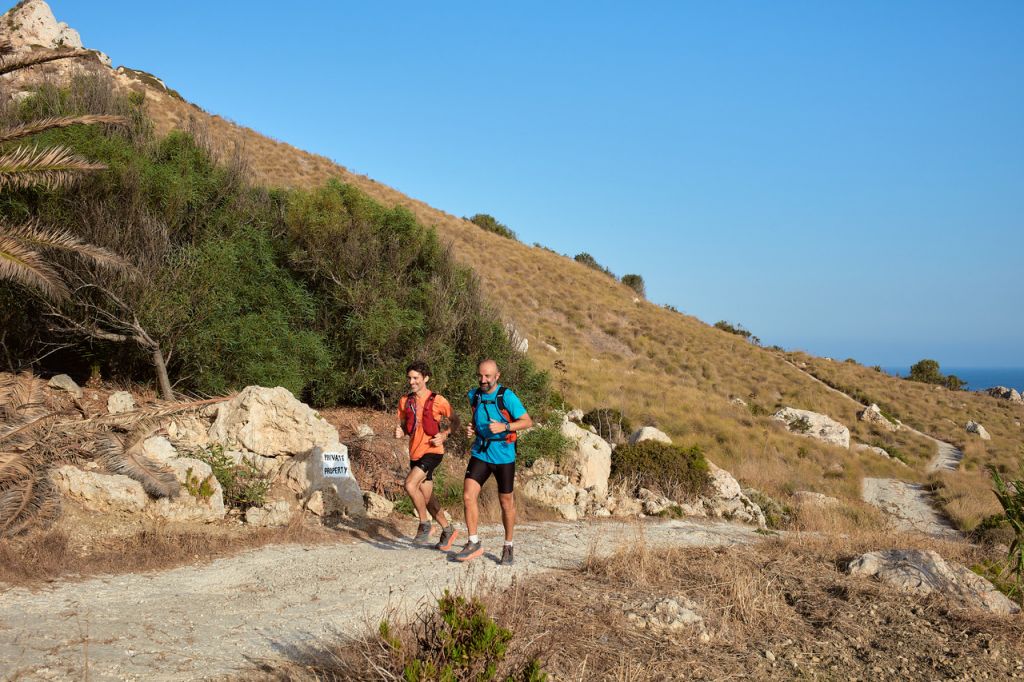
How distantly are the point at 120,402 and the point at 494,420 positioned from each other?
241 inches

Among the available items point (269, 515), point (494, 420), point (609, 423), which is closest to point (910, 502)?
point (609, 423)

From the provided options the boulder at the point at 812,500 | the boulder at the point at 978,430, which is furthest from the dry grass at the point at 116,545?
the boulder at the point at 978,430

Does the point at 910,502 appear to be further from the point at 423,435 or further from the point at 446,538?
the point at 423,435

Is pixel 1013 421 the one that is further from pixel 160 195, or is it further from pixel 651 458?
pixel 160 195

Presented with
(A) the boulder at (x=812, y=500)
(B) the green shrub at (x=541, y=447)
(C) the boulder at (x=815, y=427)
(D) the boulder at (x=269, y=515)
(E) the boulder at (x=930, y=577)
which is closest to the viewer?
(E) the boulder at (x=930, y=577)

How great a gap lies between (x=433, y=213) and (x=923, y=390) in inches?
1177

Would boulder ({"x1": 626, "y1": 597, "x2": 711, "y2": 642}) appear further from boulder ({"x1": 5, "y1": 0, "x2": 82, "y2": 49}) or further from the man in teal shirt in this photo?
boulder ({"x1": 5, "y1": 0, "x2": 82, "y2": 49})

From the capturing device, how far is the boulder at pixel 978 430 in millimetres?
31730

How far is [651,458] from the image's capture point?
13.8 metres

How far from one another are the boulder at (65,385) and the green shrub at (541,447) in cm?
682

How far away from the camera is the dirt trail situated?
471 cm

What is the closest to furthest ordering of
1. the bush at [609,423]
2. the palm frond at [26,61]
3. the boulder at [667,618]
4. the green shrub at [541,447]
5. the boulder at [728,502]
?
the boulder at [667,618]
the palm frond at [26,61]
the boulder at [728,502]
the green shrub at [541,447]
the bush at [609,423]

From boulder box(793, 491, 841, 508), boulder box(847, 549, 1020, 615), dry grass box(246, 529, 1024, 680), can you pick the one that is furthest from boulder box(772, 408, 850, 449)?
dry grass box(246, 529, 1024, 680)

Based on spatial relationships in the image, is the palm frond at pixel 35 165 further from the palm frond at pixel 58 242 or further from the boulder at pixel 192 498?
the boulder at pixel 192 498
